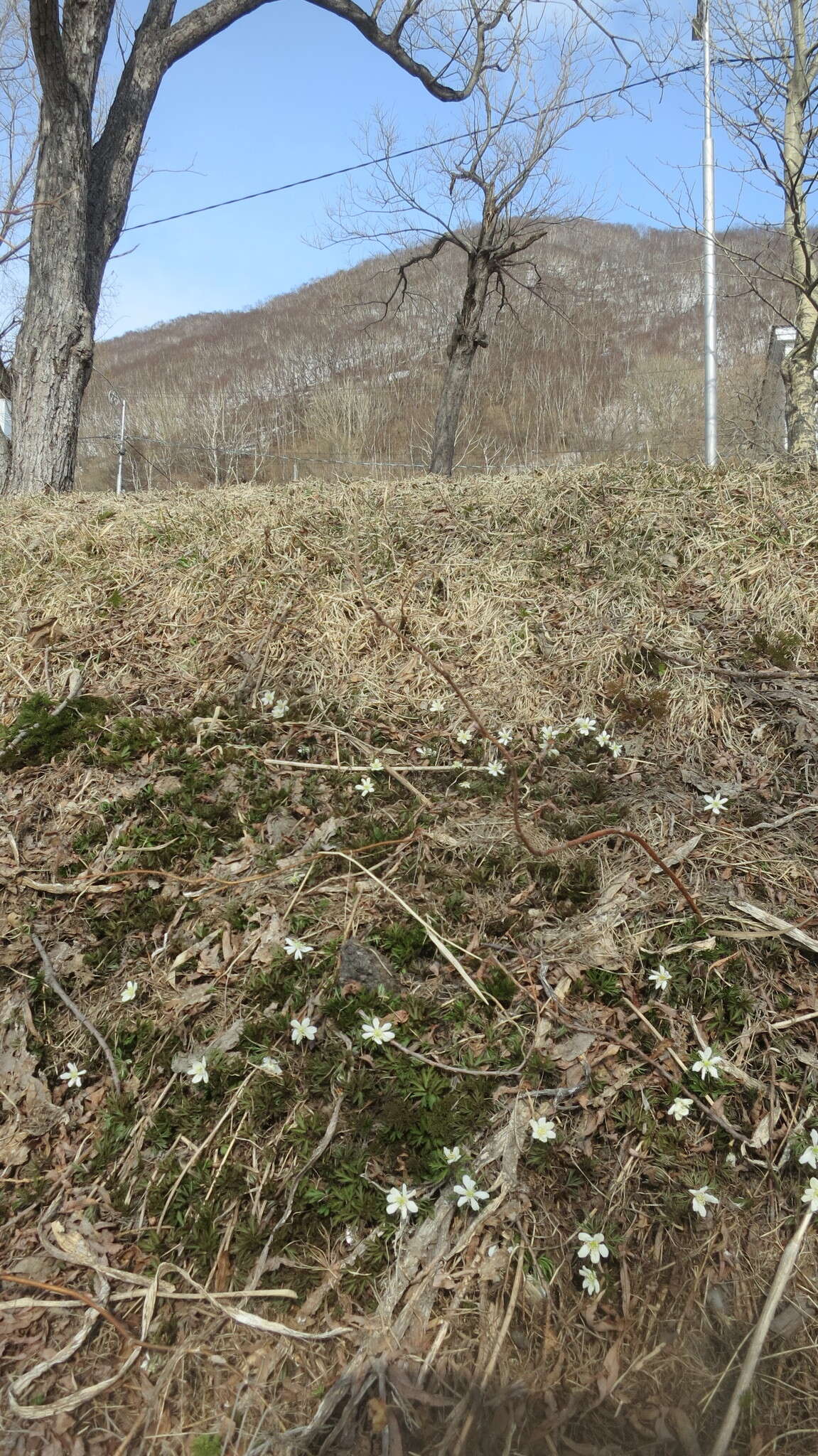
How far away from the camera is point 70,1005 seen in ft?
8.72

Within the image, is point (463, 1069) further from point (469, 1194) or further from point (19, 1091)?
point (19, 1091)

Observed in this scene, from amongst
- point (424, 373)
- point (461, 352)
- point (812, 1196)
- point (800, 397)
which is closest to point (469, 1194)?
point (812, 1196)

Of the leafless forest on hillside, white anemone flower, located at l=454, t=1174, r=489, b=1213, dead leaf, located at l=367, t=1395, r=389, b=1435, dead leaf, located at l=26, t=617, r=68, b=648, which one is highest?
the leafless forest on hillside

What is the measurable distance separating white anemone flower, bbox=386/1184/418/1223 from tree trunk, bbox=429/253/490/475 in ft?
33.0

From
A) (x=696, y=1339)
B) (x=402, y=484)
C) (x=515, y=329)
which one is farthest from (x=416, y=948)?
(x=515, y=329)

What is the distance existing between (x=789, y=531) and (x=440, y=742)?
7.33 ft

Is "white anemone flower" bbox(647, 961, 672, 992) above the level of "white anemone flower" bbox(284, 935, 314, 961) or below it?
below

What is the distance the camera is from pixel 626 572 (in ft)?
13.7

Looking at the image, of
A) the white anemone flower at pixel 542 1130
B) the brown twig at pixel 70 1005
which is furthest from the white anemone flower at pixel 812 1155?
the brown twig at pixel 70 1005

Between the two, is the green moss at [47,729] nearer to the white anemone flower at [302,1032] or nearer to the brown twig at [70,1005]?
the brown twig at [70,1005]

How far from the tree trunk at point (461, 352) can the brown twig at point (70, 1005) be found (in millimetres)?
9344

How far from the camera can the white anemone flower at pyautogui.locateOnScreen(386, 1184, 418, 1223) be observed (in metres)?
2.07

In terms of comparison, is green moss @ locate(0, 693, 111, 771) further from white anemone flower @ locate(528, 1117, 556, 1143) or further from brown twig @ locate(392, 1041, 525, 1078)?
white anemone flower @ locate(528, 1117, 556, 1143)

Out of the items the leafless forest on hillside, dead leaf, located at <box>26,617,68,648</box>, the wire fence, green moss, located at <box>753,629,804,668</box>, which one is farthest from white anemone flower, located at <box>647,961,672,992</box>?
the wire fence
